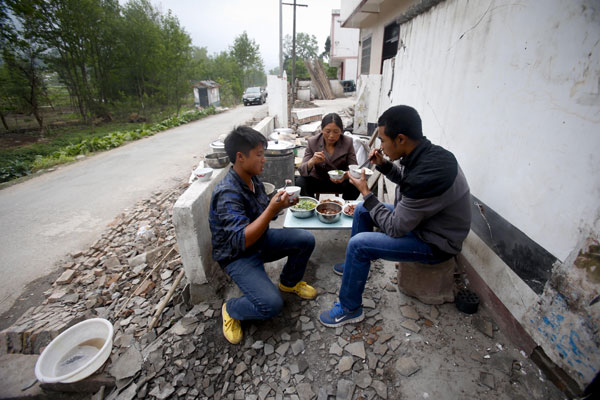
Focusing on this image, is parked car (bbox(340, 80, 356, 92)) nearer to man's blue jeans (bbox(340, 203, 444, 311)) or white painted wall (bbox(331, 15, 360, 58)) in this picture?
white painted wall (bbox(331, 15, 360, 58))

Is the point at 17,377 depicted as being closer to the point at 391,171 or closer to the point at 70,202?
the point at 391,171

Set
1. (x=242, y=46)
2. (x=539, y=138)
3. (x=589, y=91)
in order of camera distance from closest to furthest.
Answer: (x=589, y=91)
(x=539, y=138)
(x=242, y=46)

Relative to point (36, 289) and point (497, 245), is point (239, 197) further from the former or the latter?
point (36, 289)

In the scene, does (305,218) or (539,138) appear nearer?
(539,138)

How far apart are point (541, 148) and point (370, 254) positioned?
1.43 metres

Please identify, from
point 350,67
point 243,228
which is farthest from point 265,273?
point 350,67

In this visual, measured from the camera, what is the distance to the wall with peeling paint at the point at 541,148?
1.54 metres

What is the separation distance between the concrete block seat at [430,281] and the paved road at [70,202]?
477 cm

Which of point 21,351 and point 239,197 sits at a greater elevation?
point 239,197

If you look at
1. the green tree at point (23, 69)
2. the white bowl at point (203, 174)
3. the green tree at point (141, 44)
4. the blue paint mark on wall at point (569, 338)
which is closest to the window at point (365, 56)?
the white bowl at point (203, 174)

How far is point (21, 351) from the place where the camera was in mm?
2709

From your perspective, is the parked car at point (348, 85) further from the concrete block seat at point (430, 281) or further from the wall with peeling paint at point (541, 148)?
the concrete block seat at point (430, 281)

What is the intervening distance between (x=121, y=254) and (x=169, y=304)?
1.79 meters

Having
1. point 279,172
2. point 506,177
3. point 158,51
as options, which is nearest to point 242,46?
point 158,51
